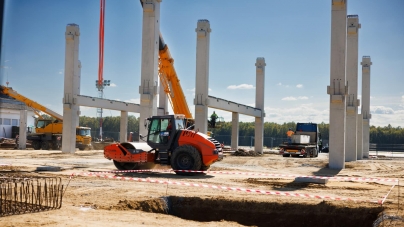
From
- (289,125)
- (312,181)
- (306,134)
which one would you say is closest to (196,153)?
(312,181)

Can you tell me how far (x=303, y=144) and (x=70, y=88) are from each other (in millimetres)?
19088

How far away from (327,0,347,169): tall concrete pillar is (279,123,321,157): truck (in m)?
13.4

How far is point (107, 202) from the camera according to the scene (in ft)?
35.0

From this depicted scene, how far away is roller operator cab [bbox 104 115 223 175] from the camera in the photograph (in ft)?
57.4

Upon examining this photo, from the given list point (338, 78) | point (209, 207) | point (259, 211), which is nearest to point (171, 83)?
point (338, 78)

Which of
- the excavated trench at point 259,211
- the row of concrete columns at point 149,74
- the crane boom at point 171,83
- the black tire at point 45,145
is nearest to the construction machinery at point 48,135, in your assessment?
the black tire at point 45,145

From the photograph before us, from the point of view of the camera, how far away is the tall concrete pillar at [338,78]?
2233 centimetres

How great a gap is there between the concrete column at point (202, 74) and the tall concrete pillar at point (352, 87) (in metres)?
9.52

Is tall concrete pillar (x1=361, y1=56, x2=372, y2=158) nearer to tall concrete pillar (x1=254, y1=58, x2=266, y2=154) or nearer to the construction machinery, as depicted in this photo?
tall concrete pillar (x1=254, y1=58, x2=266, y2=154)

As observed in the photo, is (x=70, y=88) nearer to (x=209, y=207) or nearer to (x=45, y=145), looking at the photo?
(x=45, y=145)

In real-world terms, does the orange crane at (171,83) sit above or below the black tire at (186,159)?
above

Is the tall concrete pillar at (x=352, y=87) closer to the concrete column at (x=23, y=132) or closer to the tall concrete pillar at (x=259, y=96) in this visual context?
the tall concrete pillar at (x=259, y=96)

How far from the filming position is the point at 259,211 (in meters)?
11.0

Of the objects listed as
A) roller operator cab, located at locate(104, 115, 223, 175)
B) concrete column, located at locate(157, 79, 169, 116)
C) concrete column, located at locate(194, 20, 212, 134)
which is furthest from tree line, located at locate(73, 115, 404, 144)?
roller operator cab, located at locate(104, 115, 223, 175)
